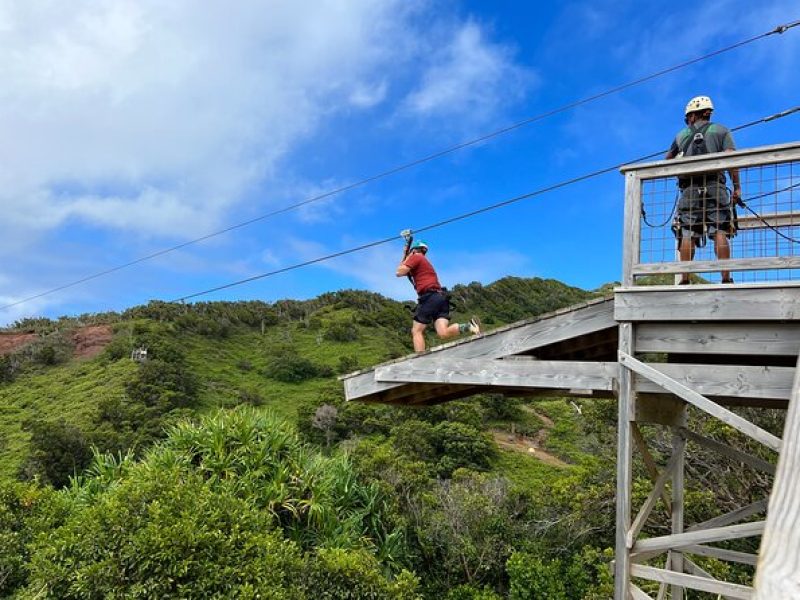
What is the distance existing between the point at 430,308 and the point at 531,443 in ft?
69.7

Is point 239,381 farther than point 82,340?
No

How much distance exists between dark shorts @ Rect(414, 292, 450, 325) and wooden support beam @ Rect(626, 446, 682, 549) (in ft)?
8.53

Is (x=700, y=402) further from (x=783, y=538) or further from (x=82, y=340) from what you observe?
(x=82, y=340)

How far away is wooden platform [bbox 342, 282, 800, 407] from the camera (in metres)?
4.29

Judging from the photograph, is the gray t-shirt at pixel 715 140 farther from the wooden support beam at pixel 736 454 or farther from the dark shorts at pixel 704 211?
the wooden support beam at pixel 736 454

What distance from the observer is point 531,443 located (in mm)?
26594

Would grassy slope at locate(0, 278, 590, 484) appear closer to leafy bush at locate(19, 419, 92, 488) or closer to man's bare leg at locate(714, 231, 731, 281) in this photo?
leafy bush at locate(19, 419, 92, 488)

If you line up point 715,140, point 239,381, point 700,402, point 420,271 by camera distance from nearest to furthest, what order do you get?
1. point 700,402
2. point 715,140
3. point 420,271
4. point 239,381

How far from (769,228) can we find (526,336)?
1.99m

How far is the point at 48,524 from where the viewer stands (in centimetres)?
885

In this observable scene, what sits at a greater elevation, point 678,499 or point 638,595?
point 678,499

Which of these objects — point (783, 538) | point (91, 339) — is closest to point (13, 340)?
point (91, 339)

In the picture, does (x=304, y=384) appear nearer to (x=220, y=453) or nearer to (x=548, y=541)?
(x=548, y=541)

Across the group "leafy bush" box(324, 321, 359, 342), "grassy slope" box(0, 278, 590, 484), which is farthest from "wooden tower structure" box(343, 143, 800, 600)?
"leafy bush" box(324, 321, 359, 342)
